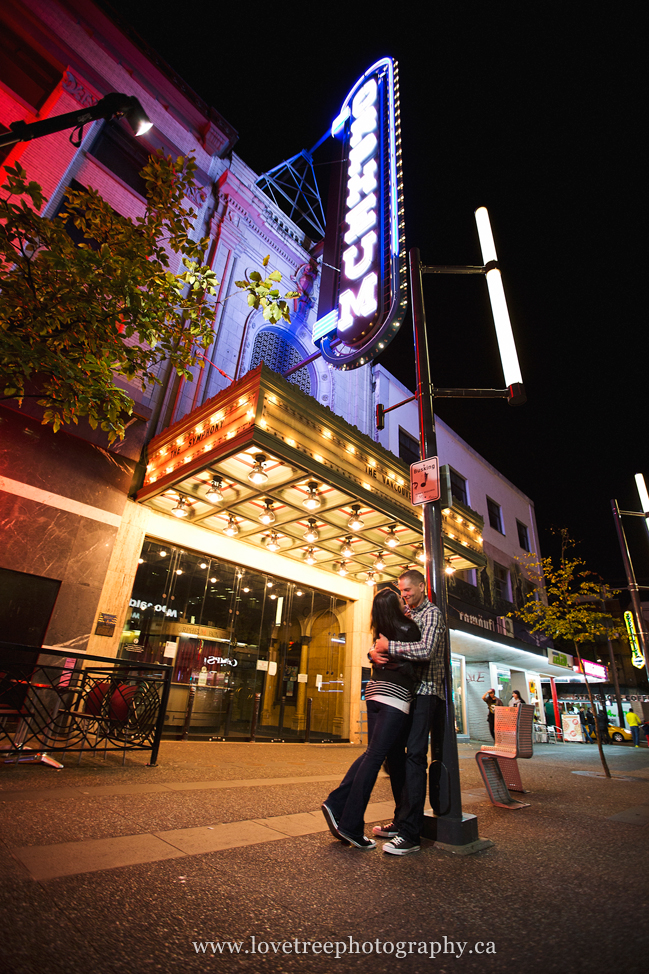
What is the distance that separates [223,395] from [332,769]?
6833mm

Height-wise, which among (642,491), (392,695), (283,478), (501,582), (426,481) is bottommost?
(392,695)

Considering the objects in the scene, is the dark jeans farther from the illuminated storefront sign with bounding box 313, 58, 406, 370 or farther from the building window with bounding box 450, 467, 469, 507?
the building window with bounding box 450, 467, 469, 507

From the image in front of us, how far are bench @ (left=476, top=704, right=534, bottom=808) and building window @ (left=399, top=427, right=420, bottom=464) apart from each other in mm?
12226

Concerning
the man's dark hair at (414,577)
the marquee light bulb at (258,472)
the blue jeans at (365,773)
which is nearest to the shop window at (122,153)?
the marquee light bulb at (258,472)

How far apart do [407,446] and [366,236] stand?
8.49 meters

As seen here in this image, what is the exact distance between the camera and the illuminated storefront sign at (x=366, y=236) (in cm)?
1020

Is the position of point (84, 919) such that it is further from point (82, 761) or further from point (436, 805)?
point (82, 761)

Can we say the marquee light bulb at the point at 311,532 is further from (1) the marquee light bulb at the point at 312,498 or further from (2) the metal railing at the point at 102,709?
(2) the metal railing at the point at 102,709

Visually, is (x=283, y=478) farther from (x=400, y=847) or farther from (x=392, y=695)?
(x=400, y=847)

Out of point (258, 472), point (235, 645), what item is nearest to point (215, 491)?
point (258, 472)

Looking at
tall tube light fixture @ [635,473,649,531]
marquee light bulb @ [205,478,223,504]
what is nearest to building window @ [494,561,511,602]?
tall tube light fixture @ [635,473,649,531]

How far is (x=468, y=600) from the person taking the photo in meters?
18.0

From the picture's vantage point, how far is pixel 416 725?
147 inches

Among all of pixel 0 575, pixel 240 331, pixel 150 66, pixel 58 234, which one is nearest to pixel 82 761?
→ pixel 0 575
